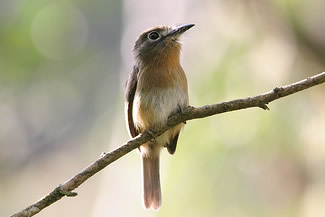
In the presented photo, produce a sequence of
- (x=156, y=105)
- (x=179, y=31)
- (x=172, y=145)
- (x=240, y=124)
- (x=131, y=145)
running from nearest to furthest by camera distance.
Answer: (x=131, y=145) → (x=156, y=105) → (x=179, y=31) → (x=172, y=145) → (x=240, y=124)

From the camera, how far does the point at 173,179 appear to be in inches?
198

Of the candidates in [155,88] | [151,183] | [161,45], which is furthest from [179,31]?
[151,183]

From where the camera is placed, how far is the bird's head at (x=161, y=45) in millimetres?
4459

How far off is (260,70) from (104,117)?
2448 mm

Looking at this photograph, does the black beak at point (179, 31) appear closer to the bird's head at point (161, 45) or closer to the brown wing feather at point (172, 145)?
the bird's head at point (161, 45)

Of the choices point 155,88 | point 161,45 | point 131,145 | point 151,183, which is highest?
point 161,45

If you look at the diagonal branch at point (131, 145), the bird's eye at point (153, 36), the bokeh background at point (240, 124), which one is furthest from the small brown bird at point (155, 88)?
the diagonal branch at point (131, 145)

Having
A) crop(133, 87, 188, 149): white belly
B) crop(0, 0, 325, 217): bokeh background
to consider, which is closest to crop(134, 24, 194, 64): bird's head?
crop(133, 87, 188, 149): white belly

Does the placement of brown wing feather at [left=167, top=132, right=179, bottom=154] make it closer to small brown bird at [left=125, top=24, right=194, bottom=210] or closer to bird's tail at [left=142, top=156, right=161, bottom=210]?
small brown bird at [left=125, top=24, right=194, bottom=210]

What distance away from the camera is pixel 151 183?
5.01 metres

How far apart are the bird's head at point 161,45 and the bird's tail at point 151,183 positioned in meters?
0.97

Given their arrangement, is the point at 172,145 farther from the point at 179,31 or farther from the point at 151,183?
the point at 179,31

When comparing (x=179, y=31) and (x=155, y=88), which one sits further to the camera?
(x=179, y=31)

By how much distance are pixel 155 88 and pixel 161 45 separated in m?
0.42
